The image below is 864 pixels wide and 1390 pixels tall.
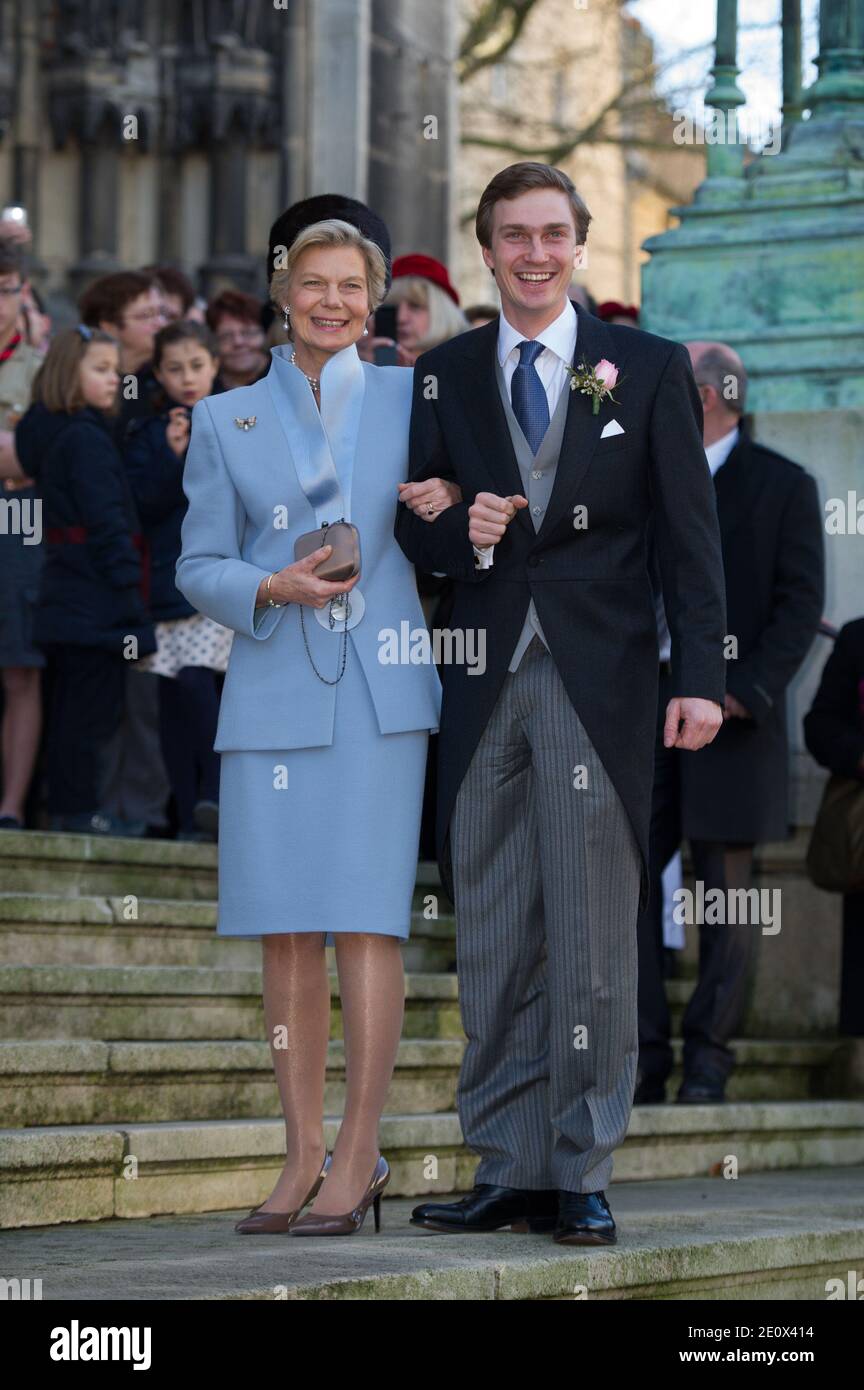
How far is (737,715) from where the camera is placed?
763 cm

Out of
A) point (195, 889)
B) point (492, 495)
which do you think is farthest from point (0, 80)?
point (492, 495)

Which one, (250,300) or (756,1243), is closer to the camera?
(756,1243)

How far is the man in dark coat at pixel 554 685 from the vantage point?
5.05 meters

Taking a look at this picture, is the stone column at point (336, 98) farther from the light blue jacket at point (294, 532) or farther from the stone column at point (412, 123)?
the light blue jacket at point (294, 532)

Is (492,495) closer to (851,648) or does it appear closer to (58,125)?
(851,648)

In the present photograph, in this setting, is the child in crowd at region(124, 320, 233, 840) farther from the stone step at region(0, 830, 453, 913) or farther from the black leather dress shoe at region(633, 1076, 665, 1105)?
the black leather dress shoe at region(633, 1076, 665, 1105)

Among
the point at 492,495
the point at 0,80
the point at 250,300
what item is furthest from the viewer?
the point at 0,80

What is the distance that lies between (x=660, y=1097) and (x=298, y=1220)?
2381 mm

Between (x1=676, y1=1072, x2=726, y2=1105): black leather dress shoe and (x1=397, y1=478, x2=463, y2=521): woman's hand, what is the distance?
277 centimetres

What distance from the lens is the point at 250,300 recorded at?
9883mm

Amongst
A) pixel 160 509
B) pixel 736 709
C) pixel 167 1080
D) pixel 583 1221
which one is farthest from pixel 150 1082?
pixel 160 509

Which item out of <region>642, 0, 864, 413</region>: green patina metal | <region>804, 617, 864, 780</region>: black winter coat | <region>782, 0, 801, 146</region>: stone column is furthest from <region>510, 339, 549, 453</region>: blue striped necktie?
<region>782, 0, 801, 146</region>: stone column

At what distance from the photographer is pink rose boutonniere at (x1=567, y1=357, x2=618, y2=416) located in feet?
16.7

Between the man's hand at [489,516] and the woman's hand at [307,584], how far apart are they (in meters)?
0.25
